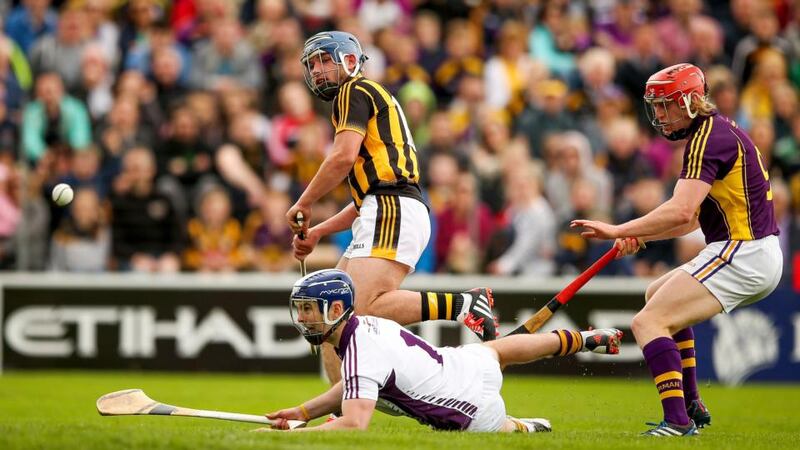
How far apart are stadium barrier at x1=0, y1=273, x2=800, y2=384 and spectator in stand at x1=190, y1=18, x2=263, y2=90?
3.19 metres

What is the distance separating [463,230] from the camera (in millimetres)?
15797

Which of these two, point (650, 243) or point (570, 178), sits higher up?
point (570, 178)

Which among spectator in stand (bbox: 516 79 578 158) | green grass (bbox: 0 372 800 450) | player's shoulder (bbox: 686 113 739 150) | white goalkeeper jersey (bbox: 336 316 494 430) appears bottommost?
green grass (bbox: 0 372 800 450)

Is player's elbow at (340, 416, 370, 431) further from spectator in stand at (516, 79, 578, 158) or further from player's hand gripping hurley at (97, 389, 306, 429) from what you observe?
spectator in stand at (516, 79, 578, 158)

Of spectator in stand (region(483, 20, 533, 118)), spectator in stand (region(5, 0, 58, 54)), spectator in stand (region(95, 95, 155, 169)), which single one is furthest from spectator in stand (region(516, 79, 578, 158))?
spectator in stand (region(5, 0, 58, 54))

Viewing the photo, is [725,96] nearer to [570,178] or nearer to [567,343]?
[570,178]

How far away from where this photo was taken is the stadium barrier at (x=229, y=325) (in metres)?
15.4

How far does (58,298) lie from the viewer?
1558 cm

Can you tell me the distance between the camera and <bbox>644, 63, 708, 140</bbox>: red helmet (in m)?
9.22

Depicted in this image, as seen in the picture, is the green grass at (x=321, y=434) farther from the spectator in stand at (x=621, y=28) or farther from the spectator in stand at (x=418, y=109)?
the spectator in stand at (x=621, y=28)

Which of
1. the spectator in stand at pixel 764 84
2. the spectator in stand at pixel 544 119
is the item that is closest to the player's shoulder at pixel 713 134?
the spectator in stand at pixel 544 119

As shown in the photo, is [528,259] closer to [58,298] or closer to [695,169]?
[58,298]

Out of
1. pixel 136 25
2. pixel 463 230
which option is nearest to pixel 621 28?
pixel 463 230

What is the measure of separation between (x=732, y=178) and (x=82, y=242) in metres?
8.84
